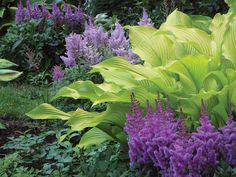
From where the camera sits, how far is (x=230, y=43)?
10.6ft

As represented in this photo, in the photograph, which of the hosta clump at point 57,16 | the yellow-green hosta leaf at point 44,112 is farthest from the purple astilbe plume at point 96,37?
the hosta clump at point 57,16

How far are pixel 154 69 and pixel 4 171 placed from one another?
1.11m

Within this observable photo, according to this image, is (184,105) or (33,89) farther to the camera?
(33,89)

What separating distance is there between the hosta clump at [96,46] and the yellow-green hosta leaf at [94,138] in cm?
123

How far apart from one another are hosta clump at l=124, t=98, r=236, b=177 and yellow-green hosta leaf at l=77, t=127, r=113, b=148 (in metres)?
0.59

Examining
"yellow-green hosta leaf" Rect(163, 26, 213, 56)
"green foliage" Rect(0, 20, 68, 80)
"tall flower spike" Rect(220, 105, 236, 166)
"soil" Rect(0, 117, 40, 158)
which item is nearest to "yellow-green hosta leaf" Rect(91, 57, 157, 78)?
"yellow-green hosta leaf" Rect(163, 26, 213, 56)

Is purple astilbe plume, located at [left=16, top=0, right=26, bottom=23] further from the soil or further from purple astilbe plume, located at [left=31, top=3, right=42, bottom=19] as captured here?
the soil

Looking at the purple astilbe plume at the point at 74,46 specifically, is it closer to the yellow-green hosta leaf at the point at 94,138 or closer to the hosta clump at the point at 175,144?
the yellow-green hosta leaf at the point at 94,138

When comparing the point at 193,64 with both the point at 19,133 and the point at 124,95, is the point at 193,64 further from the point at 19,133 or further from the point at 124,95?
the point at 19,133

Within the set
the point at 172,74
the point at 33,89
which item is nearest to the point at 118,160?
the point at 172,74

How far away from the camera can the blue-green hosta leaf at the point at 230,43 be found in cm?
322

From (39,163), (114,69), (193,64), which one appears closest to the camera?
(193,64)

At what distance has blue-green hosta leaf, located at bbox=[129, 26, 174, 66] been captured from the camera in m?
3.49

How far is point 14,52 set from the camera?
703 centimetres
